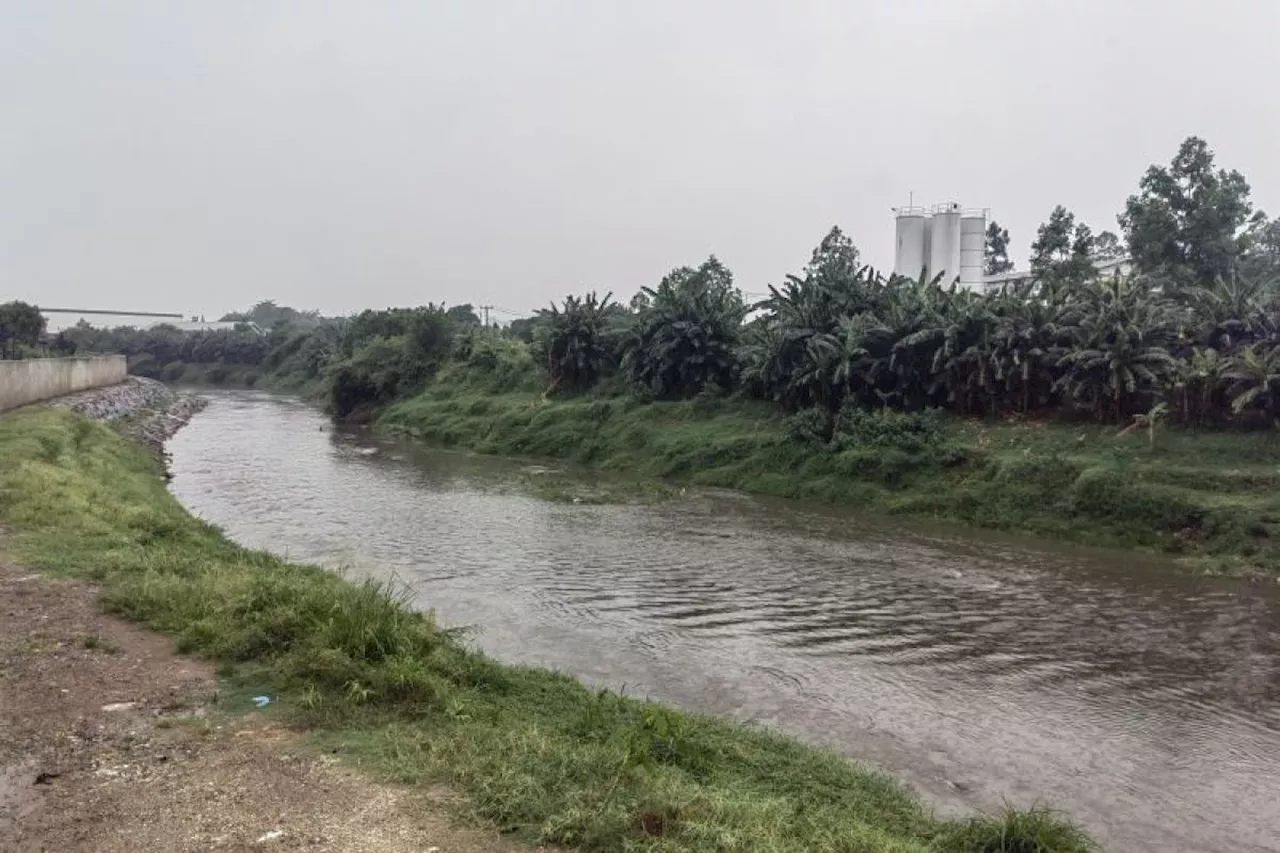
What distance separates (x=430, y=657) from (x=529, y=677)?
40.2 inches

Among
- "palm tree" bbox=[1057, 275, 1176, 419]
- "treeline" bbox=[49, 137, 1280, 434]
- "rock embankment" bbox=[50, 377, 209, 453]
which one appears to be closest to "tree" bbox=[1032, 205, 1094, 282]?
"treeline" bbox=[49, 137, 1280, 434]

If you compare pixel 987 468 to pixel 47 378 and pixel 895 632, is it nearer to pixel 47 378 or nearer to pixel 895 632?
pixel 895 632

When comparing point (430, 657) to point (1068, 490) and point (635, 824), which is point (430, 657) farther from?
point (1068, 490)

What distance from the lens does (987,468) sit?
2167cm

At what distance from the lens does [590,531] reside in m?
19.0

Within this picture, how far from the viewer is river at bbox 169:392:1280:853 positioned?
26.2 ft

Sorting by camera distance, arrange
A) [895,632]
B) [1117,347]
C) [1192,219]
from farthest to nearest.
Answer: [1192,219] < [1117,347] < [895,632]

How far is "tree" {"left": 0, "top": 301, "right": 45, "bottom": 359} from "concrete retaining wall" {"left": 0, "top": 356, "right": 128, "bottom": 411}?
4087 millimetres

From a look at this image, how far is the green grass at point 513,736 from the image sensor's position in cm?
519

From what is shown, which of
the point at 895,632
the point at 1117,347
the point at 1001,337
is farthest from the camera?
the point at 1001,337

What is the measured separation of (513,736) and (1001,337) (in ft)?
67.0

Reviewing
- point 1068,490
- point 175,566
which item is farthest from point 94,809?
point 1068,490

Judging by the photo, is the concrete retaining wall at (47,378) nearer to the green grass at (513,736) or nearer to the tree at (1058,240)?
the green grass at (513,736)

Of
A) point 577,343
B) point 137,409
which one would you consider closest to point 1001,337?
point 577,343
